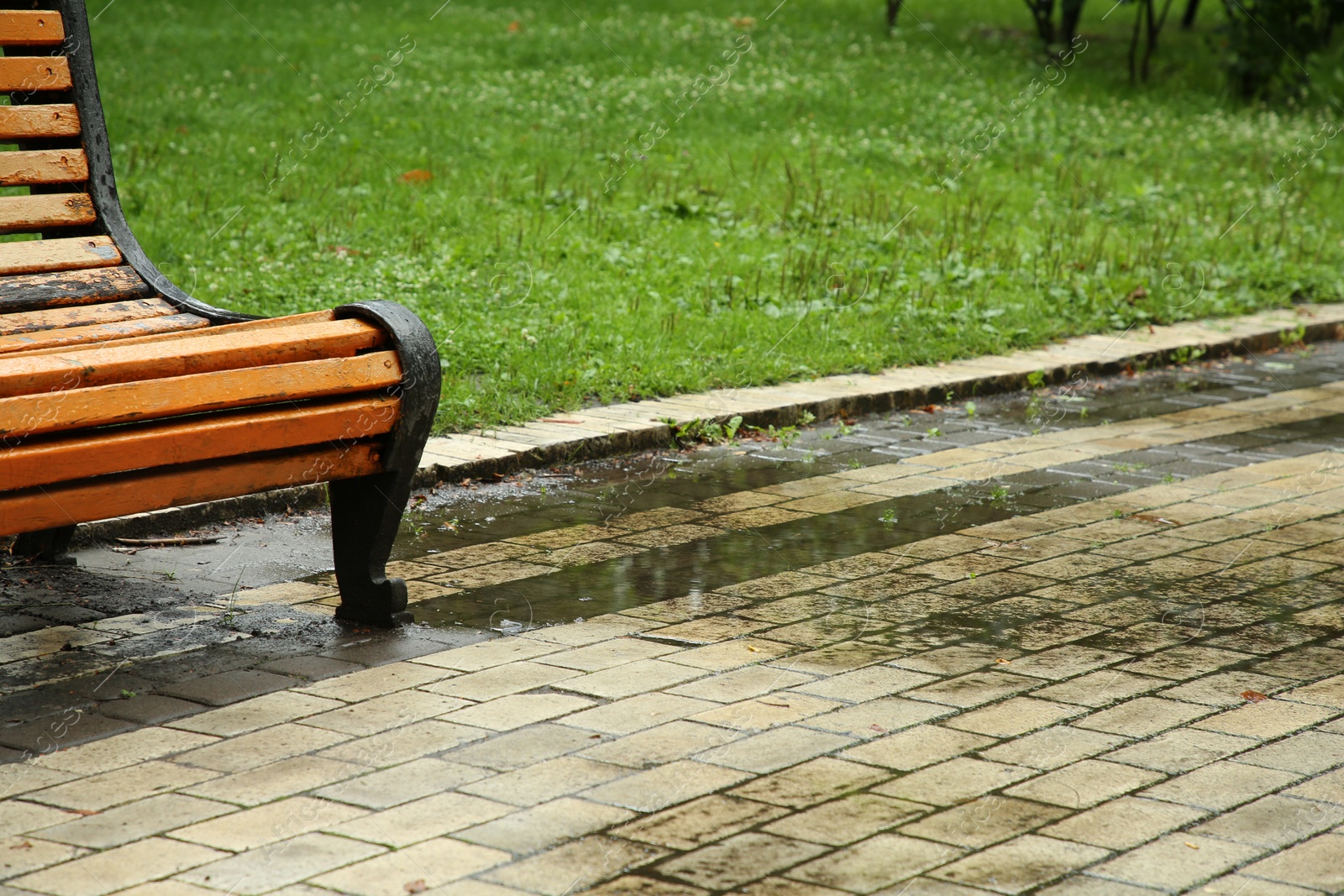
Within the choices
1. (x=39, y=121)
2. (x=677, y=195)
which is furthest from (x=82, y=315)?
(x=677, y=195)

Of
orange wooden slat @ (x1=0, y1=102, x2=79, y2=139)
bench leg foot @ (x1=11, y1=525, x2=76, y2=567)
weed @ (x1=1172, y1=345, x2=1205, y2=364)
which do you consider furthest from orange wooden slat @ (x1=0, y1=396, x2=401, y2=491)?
weed @ (x1=1172, y1=345, x2=1205, y2=364)

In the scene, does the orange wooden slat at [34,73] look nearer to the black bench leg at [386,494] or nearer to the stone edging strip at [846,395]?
the black bench leg at [386,494]

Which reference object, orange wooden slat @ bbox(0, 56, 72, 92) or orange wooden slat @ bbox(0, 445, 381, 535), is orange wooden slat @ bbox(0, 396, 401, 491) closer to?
orange wooden slat @ bbox(0, 445, 381, 535)

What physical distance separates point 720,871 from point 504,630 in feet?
5.06

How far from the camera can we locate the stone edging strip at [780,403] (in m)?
5.39

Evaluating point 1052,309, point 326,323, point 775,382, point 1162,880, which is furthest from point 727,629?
point 1052,309

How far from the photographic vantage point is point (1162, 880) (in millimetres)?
2797

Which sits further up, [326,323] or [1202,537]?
[326,323]

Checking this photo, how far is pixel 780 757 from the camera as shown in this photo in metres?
3.34

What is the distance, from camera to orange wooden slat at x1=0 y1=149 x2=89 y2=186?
4891mm

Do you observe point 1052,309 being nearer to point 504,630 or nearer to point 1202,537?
point 1202,537

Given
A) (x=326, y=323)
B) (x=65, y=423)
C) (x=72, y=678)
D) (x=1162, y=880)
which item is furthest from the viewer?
(x=326, y=323)

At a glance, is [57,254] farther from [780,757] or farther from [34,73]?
[780,757]

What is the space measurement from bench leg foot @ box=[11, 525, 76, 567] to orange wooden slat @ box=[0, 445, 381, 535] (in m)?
0.94
